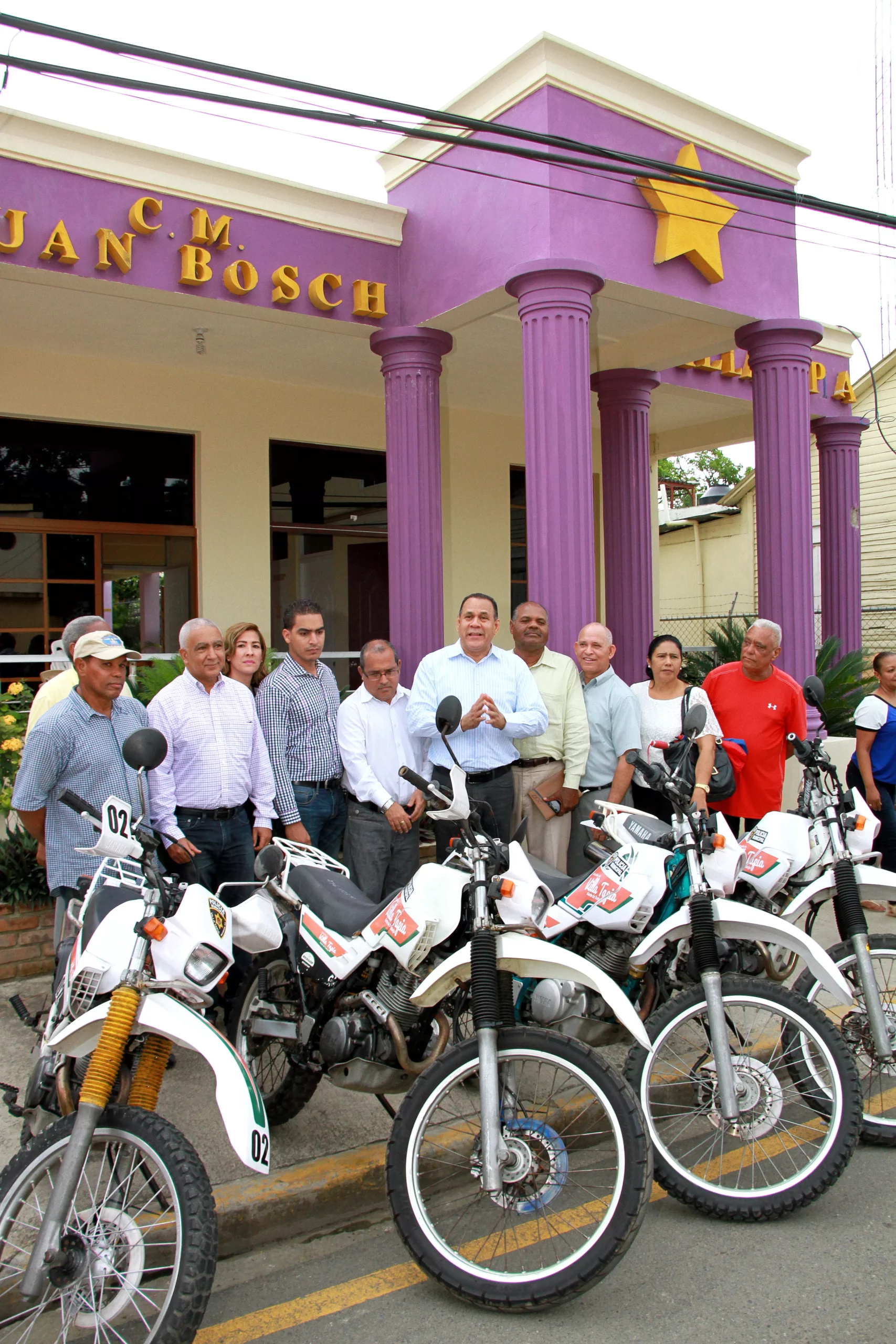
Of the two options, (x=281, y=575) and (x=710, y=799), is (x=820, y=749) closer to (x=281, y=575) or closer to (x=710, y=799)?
(x=710, y=799)

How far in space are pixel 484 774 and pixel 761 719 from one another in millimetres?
1630

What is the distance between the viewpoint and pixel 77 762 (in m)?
4.09

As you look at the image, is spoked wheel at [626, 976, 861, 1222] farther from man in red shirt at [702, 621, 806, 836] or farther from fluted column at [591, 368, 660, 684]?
fluted column at [591, 368, 660, 684]

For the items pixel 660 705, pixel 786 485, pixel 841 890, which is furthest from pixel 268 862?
pixel 786 485

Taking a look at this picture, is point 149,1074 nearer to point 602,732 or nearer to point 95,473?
point 602,732

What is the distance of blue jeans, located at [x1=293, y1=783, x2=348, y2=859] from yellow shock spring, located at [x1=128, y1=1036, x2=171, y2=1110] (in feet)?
6.99

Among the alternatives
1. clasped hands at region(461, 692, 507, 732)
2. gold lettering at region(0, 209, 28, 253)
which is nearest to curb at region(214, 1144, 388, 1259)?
clasped hands at region(461, 692, 507, 732)

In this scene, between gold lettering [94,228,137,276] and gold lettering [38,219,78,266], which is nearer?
gold lettering [38,219,78,266]

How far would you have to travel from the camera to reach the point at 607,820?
418 cm

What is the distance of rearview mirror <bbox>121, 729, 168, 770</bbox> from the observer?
3.01m

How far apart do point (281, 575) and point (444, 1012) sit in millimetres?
7622

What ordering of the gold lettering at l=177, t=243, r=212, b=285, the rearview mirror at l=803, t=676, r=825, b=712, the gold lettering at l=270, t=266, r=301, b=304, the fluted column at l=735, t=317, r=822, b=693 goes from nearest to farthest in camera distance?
the rearview mirror at l=803, t=676, r=825, b=712, the gold lettering at l=177, t=243, r=212, b=285, the gold lettering at l=270, t=266, r=301, b=304, the fluted column at l=735, t=317, r=822, b=693

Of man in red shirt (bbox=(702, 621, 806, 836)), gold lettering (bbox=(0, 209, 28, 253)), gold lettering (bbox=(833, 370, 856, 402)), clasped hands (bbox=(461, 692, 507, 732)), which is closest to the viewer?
clasped hands (bbox=(461, 692, 507, 732))

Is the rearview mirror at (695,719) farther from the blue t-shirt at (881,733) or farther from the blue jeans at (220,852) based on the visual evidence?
the blue t-shirt at (881,733)
